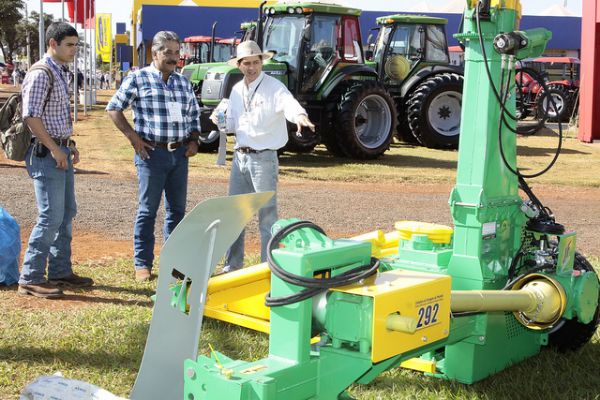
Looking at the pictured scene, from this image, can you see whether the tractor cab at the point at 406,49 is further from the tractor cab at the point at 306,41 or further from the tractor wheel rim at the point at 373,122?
the tractor cab at the point at 306,41

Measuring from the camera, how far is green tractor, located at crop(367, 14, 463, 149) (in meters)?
15.6

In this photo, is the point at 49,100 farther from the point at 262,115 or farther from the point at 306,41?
the point at 306,41

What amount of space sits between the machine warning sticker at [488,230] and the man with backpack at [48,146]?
2811 millimetres

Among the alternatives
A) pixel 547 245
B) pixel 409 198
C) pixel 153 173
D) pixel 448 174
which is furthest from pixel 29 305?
pixel 448 174

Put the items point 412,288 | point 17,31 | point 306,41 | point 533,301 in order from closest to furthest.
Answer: point 412,288, point 533,301, point 306,41, point 17,31

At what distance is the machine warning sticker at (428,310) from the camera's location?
3.00 metres

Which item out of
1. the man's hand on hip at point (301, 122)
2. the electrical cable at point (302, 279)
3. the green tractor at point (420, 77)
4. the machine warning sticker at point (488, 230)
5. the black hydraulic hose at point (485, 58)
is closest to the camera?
the electrical cable at point (302, 279)

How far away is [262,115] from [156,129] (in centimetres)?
81

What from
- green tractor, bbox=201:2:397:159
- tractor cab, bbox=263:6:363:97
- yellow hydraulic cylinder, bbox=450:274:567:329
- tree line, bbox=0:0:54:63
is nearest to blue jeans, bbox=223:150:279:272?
yellow hydraulic cylinder, bbox=450:274:567:329

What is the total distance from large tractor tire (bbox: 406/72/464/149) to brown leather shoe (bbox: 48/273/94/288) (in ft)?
34.5

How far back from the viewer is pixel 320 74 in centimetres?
1368

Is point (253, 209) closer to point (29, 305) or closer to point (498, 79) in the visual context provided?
point (498, 79)

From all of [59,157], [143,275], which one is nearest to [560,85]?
[143,275]

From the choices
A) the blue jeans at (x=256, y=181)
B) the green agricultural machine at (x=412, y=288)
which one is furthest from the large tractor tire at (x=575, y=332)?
the blue jeans at (x=256, y=181)
